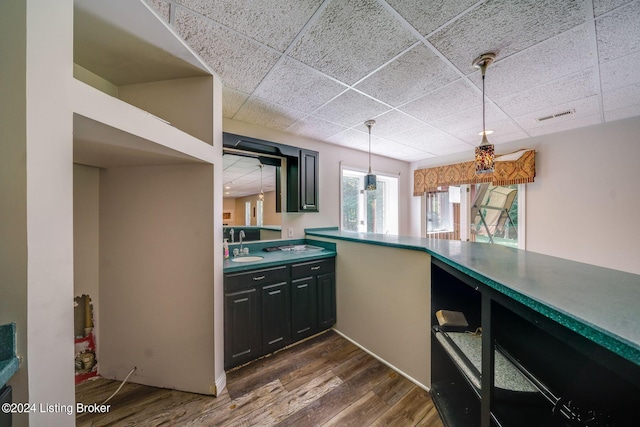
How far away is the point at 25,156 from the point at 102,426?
175 cm

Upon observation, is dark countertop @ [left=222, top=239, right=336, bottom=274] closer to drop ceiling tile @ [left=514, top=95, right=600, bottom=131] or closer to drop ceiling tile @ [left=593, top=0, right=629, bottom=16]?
drop ceiling tile @ [left=593, top=0, right=629, bottom=16]

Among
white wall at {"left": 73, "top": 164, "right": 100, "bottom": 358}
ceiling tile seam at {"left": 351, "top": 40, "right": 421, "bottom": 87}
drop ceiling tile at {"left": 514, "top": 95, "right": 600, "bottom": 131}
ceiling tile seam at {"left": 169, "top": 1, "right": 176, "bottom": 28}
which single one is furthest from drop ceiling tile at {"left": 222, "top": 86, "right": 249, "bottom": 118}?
drop ceiling tile at {"left": 514, "top": 95, "right": 600, "bottom": 131}

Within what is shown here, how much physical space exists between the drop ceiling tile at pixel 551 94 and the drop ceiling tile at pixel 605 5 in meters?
0.70

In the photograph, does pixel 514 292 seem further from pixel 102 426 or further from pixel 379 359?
pixel 102 426

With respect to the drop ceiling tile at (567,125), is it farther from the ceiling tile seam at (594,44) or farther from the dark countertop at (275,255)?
the dark countertop at (275,255)

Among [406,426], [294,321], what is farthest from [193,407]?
[406,426]

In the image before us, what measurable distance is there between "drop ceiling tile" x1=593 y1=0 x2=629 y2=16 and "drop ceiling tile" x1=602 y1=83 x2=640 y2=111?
1.29 m

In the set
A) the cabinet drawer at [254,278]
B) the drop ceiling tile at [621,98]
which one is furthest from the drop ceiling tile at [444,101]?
the cabinet drawer at [254,278]

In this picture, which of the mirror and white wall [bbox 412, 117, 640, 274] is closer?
white wall [bbox 412, 117, 640, 274]

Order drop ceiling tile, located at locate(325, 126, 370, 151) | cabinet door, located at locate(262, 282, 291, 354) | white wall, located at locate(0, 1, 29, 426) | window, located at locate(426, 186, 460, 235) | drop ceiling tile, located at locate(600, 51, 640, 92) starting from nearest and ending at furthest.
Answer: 1. white wall, located at locate(0, 1, 29, 426)
2. drop ceiling tile, located at locate(600, 51, 640, 92)
3. cabinet door, located at locate(262, 282, 291, 354)
4. drop ceiling tile, located at locate(325, 126, 370, 151)
5. window, located at locate(426, 186, 460, 235)

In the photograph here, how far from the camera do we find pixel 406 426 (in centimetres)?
136

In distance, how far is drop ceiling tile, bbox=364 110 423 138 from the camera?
244 cm

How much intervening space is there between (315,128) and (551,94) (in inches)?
92.0

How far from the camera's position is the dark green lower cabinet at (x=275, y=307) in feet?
6.11
